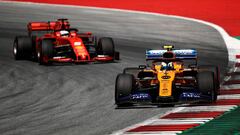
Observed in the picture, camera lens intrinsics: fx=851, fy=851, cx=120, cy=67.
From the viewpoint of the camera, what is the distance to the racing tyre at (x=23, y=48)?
88.2 ft

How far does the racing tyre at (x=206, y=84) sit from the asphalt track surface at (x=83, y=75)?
88 cm

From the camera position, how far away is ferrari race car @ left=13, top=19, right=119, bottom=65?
2533 centimetres

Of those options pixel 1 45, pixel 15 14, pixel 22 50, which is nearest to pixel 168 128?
pixel 22 50

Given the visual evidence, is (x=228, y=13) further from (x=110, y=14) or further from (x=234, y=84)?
(x=234, y=84)

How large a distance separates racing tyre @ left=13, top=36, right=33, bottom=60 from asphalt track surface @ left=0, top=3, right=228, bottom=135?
390mm

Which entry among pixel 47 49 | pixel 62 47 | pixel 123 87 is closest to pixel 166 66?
pixel 123 87

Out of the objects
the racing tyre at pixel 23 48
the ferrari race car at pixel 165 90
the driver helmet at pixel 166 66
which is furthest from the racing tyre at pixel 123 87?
the racing tyre at pixel 23 48

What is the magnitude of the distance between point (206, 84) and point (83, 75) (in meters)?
6.05

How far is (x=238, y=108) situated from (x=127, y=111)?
228 cm

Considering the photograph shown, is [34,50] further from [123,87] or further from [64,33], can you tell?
[123,87]

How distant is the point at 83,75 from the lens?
23031 mm

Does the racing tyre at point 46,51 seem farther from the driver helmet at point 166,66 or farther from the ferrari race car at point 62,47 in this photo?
the driver helmet at point 166,66

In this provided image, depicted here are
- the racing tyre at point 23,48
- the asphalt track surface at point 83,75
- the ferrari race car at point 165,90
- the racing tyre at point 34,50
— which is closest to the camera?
the asphalt track surface at point 83,75

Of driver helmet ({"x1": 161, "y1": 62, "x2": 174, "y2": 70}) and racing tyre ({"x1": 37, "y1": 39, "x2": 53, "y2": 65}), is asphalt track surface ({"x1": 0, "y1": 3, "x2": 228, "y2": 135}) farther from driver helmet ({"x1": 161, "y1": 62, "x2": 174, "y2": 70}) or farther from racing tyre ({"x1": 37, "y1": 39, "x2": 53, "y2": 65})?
driver helmet ({"x1": 161, "y1": 62, "x2": 174, "y2": 70})
